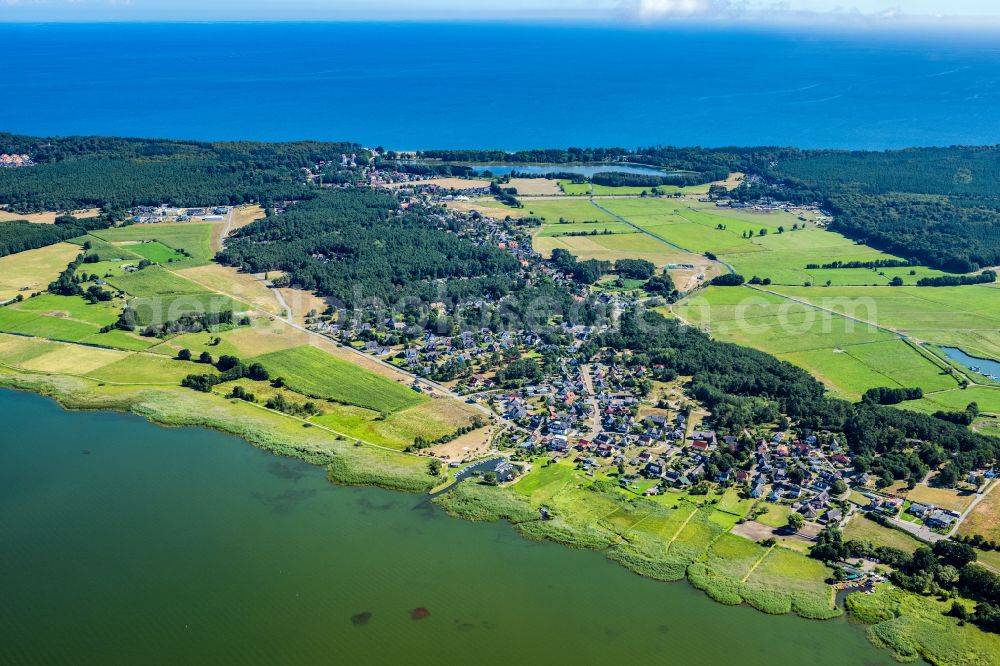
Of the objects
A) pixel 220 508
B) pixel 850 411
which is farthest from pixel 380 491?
pixel 850 411

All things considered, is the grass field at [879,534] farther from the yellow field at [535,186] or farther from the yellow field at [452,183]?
the yellow field at [452,183]

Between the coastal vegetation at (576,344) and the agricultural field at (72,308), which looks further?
the agricultural field at (72,308)

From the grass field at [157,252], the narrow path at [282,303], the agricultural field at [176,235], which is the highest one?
the agricultural field at [176,235]

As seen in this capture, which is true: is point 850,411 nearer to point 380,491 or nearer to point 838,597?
point 838,597

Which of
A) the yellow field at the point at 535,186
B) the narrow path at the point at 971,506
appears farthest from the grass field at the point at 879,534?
the yellow field at the point at 535,186

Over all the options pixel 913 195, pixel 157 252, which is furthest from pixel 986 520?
pixel 913 195

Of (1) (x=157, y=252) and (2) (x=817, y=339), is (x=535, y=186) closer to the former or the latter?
(1) (x=157, y=252)
